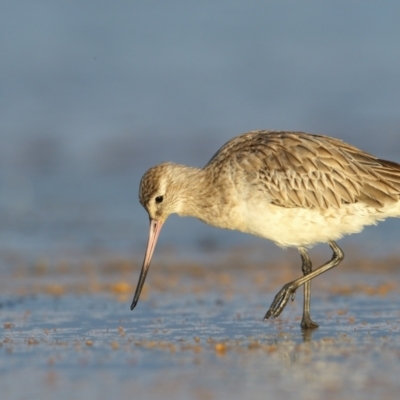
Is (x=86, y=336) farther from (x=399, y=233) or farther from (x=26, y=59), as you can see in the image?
(x=26, y=59)

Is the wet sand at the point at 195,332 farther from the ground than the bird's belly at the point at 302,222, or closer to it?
closer to it

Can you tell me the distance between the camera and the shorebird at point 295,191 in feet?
29.3

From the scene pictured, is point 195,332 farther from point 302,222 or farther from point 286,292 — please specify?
point 302,222

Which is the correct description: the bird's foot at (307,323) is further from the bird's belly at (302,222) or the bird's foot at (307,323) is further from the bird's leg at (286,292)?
the bird's belly at (302,222)

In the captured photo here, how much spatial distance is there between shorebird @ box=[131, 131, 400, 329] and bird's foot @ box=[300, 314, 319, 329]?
0.19 meters

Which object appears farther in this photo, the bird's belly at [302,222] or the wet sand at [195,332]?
the bird's belly at [302,222]

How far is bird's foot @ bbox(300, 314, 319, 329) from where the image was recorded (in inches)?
333

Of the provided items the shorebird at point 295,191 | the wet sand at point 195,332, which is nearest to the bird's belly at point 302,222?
the shorebird at point 295,191

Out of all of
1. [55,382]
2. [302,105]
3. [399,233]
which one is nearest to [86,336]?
[55,382]

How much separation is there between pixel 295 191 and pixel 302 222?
11.5 inches

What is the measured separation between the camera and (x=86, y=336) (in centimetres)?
816

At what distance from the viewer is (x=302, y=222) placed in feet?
29.4

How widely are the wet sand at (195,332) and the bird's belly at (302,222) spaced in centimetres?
74

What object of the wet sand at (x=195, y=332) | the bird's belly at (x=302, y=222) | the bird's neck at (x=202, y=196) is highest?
the bird's neck at (x=202, y=196)
